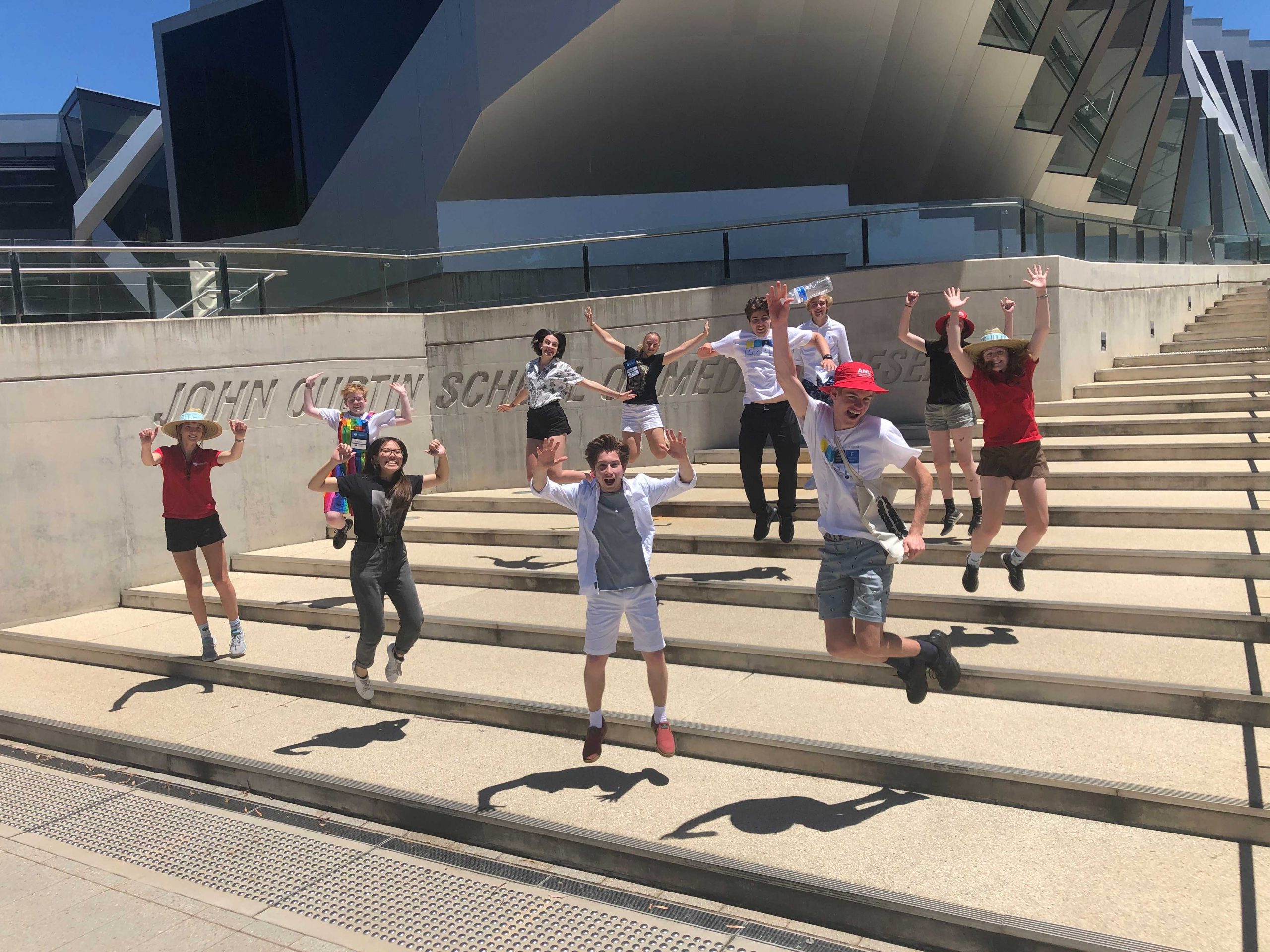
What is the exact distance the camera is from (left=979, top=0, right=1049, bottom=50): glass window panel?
20.8 metres

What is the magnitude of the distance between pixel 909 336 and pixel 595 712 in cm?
421

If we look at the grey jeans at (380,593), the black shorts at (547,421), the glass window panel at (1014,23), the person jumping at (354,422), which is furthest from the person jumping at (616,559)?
the glass window panel at (1014,23)

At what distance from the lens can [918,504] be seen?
4867mm

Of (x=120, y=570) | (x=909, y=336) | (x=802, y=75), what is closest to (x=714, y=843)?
(x=909, y=336)

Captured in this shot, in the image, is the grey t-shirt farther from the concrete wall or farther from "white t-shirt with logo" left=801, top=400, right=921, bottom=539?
the concrete wall

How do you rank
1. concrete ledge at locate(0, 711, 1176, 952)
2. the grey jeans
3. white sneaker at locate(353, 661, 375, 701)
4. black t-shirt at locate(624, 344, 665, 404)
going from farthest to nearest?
black t-shirt at locate(624, 344, 665, 404)
white sneaker at locate(353, 661, 375, 701)
the grey jeans
concrete ledge at locate(0, 711, 1176, 952)

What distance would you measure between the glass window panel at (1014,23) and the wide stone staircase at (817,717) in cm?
1410

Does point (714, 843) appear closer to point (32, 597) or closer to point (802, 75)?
point (32, 597)

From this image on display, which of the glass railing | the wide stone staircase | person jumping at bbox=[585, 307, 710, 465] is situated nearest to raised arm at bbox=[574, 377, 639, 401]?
person jumping at bbox=[585, 307, 710, 465]

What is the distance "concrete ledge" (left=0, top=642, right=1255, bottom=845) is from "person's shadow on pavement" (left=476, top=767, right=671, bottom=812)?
0.33 m

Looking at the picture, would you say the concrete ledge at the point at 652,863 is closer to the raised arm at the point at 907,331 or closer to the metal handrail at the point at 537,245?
the raised arm at the point at 907,331

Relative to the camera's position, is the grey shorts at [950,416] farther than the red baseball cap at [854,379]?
Result: Yes

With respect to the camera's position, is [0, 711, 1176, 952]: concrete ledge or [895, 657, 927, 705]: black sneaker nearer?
[0, 711, 1176, 952]: concrete ledge

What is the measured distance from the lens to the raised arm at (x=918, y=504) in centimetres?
470
